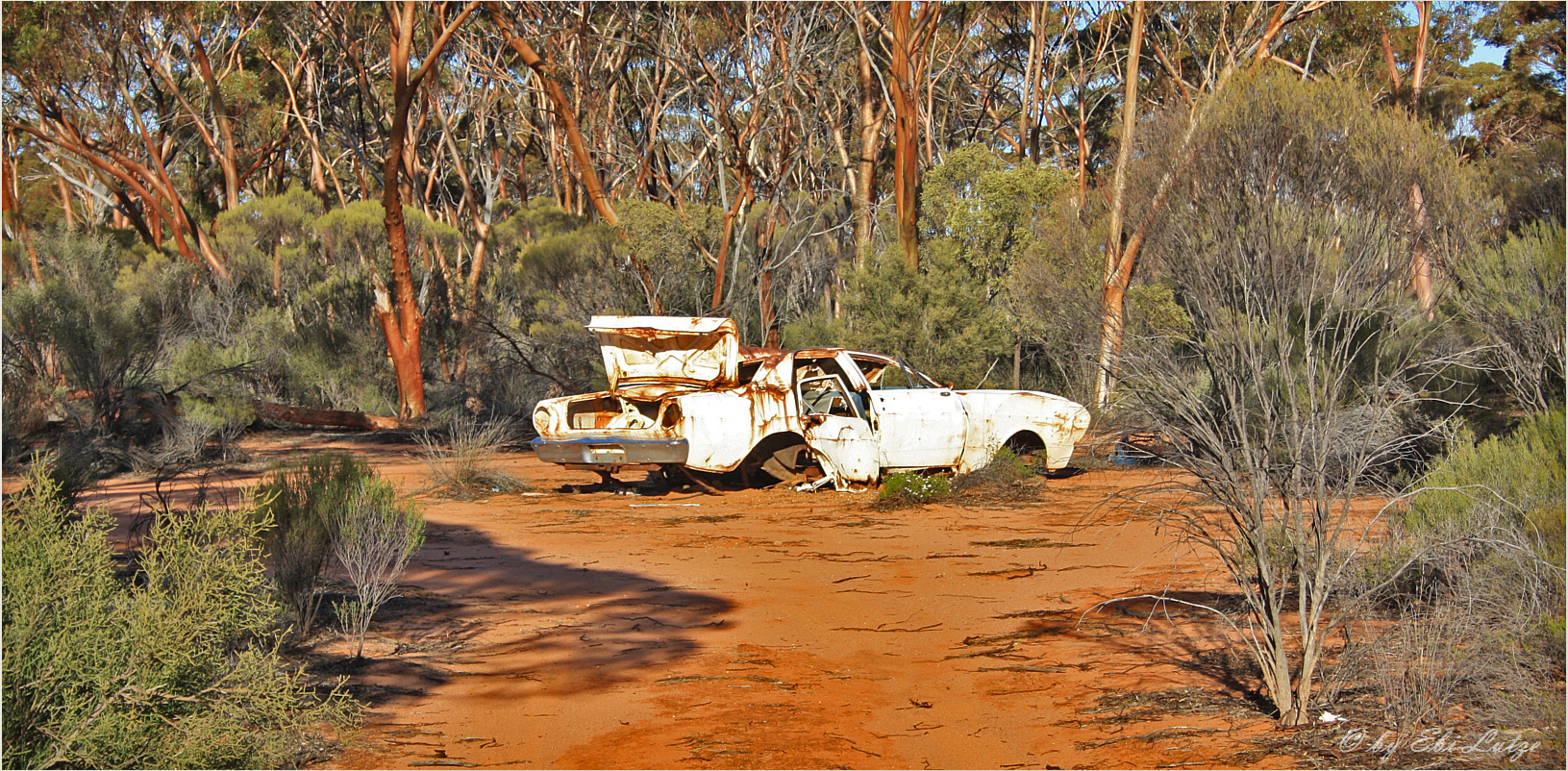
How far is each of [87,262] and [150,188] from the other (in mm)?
14753

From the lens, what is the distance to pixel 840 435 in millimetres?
12039

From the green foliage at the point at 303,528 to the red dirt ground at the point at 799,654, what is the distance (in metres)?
0.36

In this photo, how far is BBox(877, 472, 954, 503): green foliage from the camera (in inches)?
452

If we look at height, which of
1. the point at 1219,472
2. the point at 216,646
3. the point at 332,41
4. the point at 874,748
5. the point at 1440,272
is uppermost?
the point at 332,41

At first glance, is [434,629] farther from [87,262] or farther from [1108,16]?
[1108,16]

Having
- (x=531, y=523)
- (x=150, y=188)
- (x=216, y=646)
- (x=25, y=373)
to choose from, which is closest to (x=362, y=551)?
(x=216, y=646)

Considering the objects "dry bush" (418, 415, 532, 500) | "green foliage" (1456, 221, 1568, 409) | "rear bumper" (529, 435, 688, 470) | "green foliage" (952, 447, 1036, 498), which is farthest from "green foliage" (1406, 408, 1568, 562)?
"dry bush" (418, 415, 532, 500)

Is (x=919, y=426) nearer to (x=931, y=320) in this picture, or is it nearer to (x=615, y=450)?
(x=615, y=450)

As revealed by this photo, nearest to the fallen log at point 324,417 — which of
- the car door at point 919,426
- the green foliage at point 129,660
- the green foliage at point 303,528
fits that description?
the car door at point 919,426

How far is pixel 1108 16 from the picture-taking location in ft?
102

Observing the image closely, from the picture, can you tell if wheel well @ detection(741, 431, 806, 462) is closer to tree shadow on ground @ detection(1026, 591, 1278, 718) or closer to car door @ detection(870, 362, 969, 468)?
car door @ detection(870, 362, 969, 468)

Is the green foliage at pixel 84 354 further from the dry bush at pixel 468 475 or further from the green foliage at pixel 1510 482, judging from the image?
the green foliage at pixel 1510 482

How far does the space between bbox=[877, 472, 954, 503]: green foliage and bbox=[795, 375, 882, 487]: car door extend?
1.05 ft

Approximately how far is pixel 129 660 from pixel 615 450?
7585 millimetres
